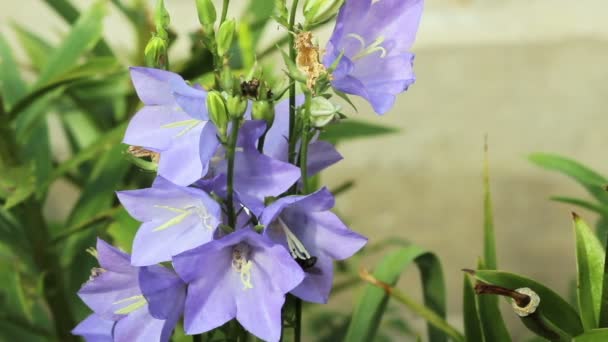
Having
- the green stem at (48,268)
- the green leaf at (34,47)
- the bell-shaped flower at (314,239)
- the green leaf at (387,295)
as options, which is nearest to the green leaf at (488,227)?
the green leaf at (387,295)

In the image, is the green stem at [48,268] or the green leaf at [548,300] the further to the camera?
the green stem at [48,268]

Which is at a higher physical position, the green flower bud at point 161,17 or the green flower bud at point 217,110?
the green flower bud at point 161,17

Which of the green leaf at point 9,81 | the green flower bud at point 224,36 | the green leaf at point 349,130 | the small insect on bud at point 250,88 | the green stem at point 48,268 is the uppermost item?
the green flower bud at point 224,36

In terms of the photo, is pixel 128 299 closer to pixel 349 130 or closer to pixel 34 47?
pixel 349 130

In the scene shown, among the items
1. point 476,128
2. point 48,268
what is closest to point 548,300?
point 48,268

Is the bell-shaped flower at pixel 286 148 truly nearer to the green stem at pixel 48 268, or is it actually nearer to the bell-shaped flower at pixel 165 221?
the bell-shaped flower at pixel 165 221

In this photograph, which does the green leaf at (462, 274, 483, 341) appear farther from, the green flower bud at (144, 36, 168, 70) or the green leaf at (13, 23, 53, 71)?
the green leaf at (13, 23, 53, 71)

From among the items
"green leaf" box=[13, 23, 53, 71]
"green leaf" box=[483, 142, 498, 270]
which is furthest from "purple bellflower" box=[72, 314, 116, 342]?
"green leaf" box=[13, 23, 53, 71]
